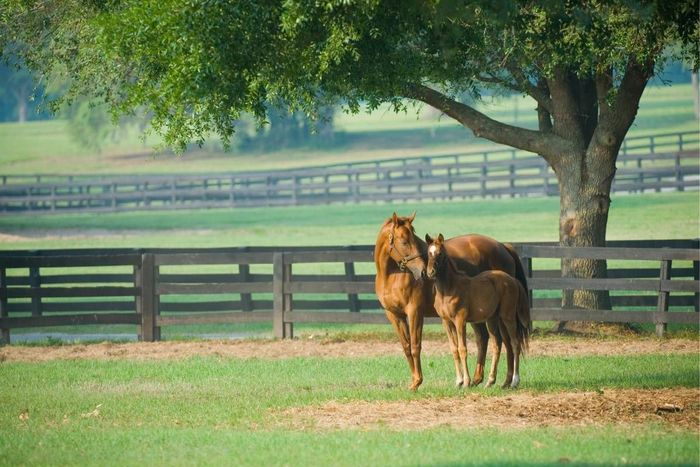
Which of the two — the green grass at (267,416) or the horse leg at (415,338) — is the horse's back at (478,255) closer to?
the horse leg at (415,338)

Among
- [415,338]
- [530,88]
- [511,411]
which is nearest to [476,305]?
[415,338]

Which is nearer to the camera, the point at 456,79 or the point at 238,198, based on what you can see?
the point at 456,79

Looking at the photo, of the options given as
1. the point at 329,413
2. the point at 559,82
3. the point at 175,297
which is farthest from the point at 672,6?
the point at 175,297

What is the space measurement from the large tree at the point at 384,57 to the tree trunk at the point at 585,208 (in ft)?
0.07

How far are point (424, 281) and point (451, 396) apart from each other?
4.52 feet

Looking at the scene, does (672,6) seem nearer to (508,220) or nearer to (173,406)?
(173,406)

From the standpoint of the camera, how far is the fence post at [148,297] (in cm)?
1844

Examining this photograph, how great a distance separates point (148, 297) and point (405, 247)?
7.38 metres

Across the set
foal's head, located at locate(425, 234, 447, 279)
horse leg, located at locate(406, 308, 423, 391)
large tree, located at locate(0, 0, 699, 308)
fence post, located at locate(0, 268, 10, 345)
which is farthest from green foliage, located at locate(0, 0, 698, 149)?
fence post, located at locate(0, 268, 10, 345)

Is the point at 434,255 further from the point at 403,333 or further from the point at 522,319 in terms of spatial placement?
the point at 522,319

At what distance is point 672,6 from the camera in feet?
38.7

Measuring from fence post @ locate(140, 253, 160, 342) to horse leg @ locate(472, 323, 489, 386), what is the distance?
6887 millimetres

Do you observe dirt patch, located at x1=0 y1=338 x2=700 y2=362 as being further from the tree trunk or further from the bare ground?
the bare ground

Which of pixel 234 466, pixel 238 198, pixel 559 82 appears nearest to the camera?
pixel 234 466
